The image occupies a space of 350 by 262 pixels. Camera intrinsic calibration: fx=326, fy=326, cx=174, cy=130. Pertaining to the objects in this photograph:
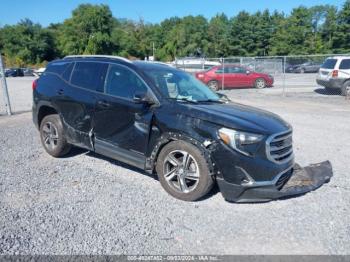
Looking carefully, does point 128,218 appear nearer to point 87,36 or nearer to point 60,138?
point 60,138

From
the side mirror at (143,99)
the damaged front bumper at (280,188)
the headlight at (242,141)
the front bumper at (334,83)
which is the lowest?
the damaged front bumper at (280,188)

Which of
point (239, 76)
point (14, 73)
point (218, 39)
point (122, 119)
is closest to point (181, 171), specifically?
point (122, 119)

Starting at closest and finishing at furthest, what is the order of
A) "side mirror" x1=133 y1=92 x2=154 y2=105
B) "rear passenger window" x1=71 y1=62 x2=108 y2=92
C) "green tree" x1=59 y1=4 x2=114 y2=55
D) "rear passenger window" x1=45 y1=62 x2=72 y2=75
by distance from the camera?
"side mirror" x1=133 y1=92 x2=154 y2=105 → "rear passenger window" x1=71 y1=62 x2=108 y2=92 → "rear passenger window" x1=45 y1=62 x2=72 y2=75 → "green tree" x1=59 y1=4 x2=114 y2=55

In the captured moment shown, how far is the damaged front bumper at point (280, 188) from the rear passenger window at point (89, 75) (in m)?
2.48

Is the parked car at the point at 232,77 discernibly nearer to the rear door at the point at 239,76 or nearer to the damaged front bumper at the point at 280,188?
the rear door at the point at 239,76

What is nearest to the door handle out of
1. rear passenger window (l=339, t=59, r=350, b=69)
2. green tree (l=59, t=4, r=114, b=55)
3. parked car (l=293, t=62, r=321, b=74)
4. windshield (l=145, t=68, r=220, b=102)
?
windshield (l=145, t=68, r=220, b=102)

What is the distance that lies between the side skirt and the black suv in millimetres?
14

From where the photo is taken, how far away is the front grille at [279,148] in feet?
12.7

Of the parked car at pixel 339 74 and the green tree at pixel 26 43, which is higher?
the green tree at pixel 26 43

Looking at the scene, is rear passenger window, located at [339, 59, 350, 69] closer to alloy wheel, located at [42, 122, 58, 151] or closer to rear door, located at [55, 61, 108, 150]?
rear door, located at [55, 61, 108, 150]

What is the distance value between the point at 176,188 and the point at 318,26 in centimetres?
7431

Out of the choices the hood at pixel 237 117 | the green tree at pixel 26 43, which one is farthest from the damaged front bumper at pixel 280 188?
the green tree at pixel 26 43

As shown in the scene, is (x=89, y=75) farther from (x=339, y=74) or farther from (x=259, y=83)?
(x=259, y=83)

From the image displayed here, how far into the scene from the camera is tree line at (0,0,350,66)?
64.1 m
